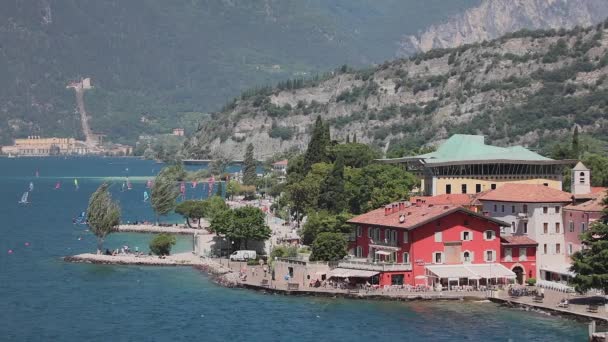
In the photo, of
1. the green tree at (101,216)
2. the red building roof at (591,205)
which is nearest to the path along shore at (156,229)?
the green tree at (101,216)

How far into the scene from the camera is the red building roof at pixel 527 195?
98.8 metres

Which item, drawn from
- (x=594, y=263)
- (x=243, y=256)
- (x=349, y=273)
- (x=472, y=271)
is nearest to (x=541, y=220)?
(x=472, y=271)

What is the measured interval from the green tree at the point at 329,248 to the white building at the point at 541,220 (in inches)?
487

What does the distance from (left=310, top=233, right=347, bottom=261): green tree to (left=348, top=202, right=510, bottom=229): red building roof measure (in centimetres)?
191

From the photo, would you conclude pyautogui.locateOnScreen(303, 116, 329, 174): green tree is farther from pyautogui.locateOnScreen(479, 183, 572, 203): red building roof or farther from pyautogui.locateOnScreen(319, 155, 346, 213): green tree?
pyautogui.locateOnScreen(479, 183, 572, 203): red building roof

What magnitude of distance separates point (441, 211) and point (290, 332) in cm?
1846

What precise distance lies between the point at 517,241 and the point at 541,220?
8.34 ft

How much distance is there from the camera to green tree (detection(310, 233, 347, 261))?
338 ft

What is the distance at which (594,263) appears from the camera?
268 feet

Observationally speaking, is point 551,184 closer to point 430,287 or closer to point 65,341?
point 430,287

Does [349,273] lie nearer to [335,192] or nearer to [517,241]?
[517,241]

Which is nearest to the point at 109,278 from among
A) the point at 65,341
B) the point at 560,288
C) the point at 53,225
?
the point at 65,341

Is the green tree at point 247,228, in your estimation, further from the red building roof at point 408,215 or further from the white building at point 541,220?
the white building at point 541,220

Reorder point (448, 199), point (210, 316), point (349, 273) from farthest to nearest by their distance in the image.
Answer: point (448, 199), point (349, 273), point (210, 316)
